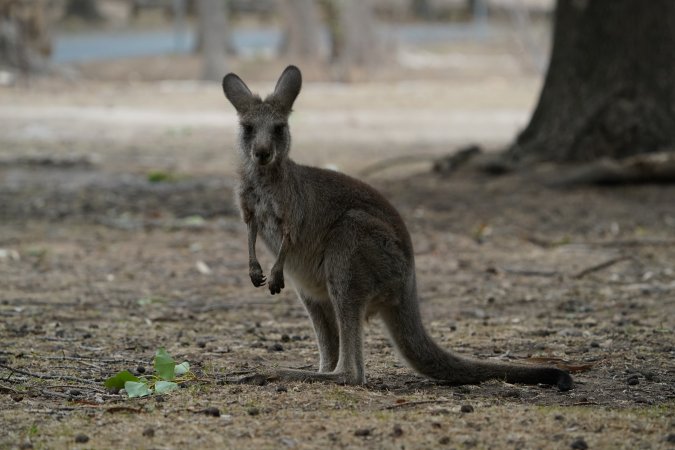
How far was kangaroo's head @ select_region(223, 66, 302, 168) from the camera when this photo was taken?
511cm

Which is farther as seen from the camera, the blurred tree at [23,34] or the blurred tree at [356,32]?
the blurred tree at [356,32]

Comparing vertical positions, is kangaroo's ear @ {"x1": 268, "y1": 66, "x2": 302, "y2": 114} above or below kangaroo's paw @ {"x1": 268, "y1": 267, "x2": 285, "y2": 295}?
above

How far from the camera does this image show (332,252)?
199 inches

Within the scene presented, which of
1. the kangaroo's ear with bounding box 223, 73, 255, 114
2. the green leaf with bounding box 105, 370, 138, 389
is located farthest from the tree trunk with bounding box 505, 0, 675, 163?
the green leaf with bounding box 105, 370, 138, 389

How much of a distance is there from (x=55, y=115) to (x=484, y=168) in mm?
8582

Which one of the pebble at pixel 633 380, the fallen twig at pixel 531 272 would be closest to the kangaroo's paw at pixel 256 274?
the pebble at pixel 633 380

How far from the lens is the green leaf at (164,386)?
4.76 metres

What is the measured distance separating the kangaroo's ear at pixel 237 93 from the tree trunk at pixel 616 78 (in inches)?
250

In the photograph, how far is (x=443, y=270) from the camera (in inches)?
327

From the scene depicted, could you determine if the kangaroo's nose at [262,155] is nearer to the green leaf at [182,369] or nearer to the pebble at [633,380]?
the green leaf at [182,369]

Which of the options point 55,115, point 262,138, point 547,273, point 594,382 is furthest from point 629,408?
point 55,115

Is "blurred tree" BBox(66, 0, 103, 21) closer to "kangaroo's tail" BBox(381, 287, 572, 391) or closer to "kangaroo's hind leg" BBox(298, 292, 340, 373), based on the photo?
"kangaroo's hind leg" BBox(298, 292, 340, 373)

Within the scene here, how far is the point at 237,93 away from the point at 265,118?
23cm

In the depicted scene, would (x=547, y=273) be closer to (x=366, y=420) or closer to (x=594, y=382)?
(x=594, y=382)
